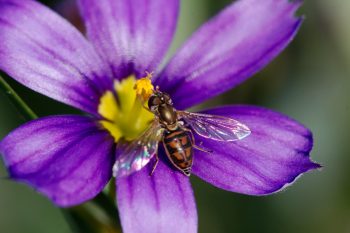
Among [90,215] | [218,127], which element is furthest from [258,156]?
[90,215]

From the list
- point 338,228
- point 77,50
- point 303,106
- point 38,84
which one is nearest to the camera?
point 38,84

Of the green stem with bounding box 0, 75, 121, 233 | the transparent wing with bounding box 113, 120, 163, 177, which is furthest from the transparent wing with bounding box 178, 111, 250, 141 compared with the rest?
the green stem with bounding box 0, 75, 121, 233

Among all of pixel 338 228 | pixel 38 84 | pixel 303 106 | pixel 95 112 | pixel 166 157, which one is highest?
pixel 38 84

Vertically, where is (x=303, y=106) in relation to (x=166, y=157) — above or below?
below

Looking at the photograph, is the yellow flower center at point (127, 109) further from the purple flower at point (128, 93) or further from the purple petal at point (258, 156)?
the purple petal at point (258, 156)

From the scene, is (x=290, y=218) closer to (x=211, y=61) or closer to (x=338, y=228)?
(x=338, y=228)

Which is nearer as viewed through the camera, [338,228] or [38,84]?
[38,84]

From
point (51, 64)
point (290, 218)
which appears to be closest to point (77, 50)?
point (51, 64)

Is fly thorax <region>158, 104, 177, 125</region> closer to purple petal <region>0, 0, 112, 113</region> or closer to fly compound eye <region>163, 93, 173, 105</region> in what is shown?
fly compound eye <region>163, 93, 173, 105</region>
